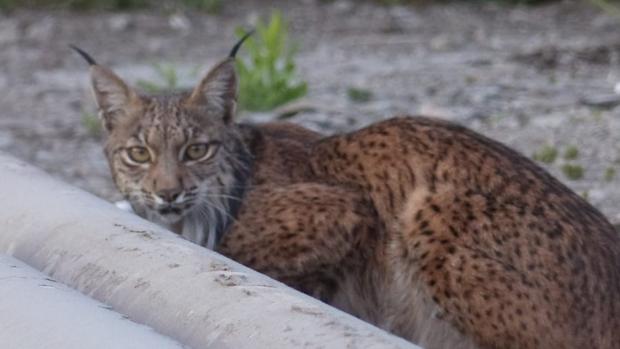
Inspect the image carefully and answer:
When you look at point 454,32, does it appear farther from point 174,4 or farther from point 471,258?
point 471,258

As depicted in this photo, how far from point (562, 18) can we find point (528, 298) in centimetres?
735

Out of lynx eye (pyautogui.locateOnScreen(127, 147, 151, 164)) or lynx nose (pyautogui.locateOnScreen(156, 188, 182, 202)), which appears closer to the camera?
lynx nose (pyautogui.locateOnScreen(156, 188, 182, 202))

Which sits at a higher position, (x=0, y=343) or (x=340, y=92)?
(x=0, y=343)

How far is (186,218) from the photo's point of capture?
483 centimetres

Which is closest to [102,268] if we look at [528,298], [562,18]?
[528,298]

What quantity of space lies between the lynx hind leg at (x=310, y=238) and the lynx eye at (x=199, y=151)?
31cm

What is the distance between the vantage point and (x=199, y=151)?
4.87 meters

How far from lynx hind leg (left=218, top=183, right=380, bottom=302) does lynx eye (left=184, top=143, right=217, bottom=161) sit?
0.31 meters

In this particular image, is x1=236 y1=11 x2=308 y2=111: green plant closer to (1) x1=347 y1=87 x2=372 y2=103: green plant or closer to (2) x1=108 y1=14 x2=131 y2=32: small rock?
(1) x1=347 y1=87 x2=372 y2=103: green plant

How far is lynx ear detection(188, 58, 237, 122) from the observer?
4949 mm

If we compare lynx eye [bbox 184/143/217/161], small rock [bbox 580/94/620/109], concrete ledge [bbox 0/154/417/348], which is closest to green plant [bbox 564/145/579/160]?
small rock [bbox 580/94/620/109]

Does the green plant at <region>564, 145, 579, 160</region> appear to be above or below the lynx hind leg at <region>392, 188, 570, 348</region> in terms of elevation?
below

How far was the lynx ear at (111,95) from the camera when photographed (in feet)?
16.4

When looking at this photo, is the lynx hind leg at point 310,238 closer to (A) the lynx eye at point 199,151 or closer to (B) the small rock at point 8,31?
(A) the lynx eye at point 199,151
